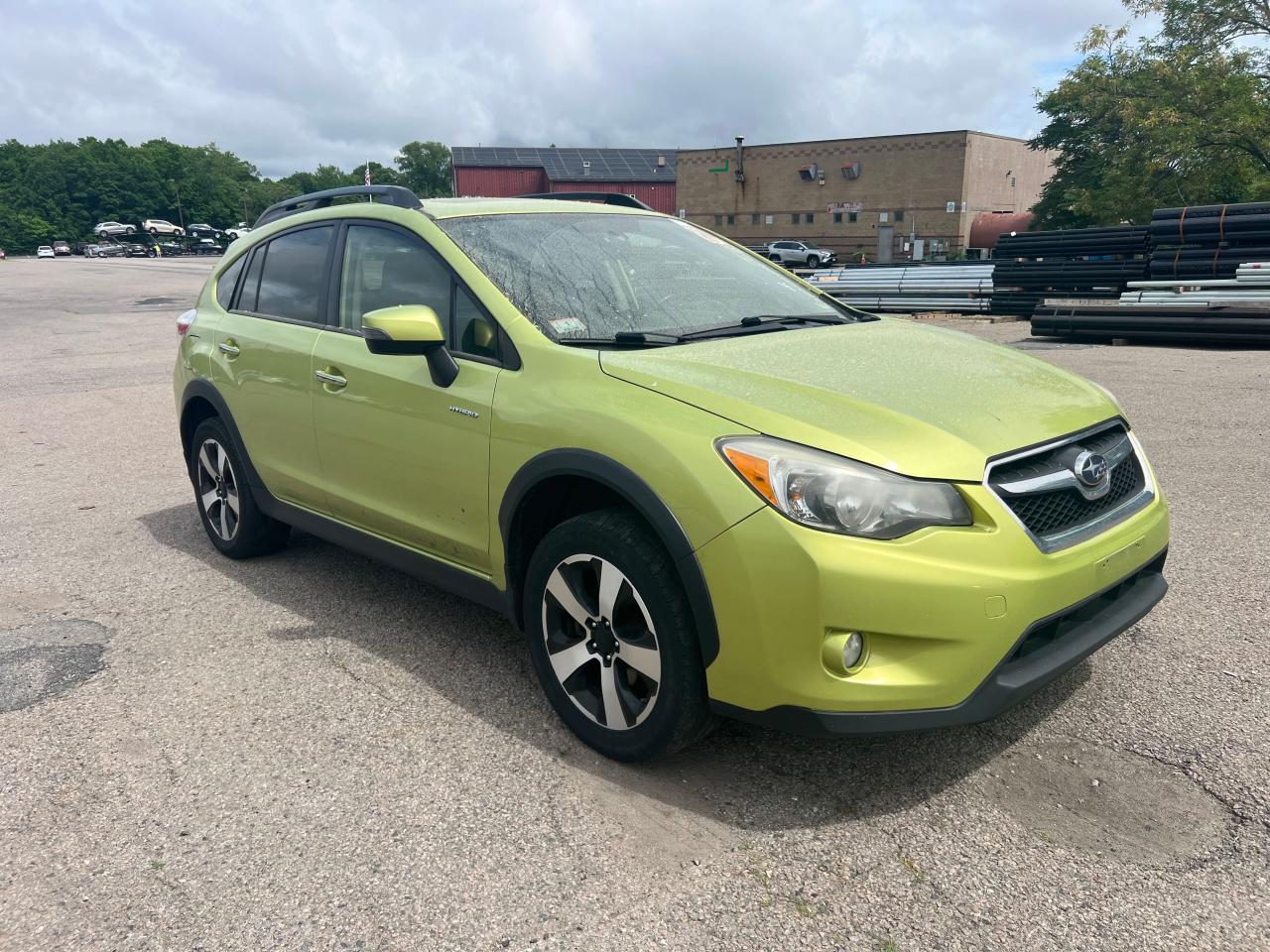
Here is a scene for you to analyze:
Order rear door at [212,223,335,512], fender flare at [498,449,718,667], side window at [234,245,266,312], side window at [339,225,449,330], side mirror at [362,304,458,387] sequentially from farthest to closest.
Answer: side window at [234,245,266,312] < rear door at [212,223,335,512] < side window at [339,225,449,330] < side mirror at [362,304,458,387] < fender flare at [498,449,718,667]

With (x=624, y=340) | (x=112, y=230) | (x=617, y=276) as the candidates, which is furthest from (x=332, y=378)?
(x=112, y=230)

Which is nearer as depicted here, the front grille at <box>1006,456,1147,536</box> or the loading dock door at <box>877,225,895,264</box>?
the front grille at <box>1006,456,1147,536</box>

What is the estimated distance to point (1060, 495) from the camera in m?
2.63

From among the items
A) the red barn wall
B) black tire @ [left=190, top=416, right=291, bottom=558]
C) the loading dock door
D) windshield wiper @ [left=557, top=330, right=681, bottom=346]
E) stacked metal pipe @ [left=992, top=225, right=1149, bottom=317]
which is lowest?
black tire @ [left=190, top=416, right=291, bottom=558]

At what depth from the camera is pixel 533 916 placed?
7.46 ft

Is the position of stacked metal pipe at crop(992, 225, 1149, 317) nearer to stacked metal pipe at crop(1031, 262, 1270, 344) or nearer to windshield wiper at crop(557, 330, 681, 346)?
stacked metal pipe at crop(1031, 262, 1270, 344)

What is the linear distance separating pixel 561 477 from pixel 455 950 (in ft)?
4.37

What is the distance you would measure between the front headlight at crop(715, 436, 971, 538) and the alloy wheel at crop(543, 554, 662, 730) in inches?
21.0

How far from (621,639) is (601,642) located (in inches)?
3.7

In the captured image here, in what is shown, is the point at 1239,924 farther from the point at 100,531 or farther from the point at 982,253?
the point at 982,253

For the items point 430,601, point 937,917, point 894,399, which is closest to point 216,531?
point 430,601

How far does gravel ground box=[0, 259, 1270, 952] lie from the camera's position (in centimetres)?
225

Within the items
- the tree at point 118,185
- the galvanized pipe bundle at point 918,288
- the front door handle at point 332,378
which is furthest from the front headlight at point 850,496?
the tree at point 118,185

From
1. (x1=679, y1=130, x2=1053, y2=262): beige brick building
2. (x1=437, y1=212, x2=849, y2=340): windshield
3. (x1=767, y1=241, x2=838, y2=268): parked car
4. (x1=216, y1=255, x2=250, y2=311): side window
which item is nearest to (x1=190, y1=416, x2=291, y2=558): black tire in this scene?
(x1=216, y1=255, x2=250, y2=311): side window
